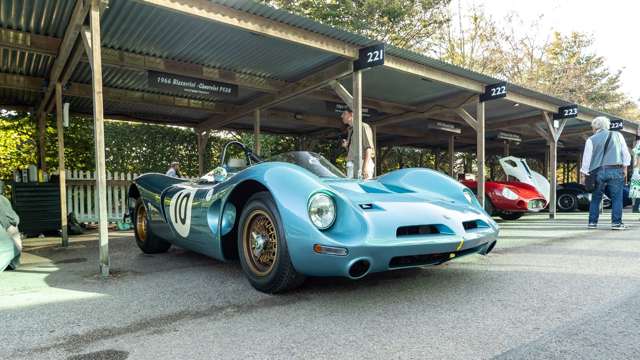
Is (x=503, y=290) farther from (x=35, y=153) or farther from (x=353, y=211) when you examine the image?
(x=35, y=153)

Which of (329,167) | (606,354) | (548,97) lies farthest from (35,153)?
(548,97)

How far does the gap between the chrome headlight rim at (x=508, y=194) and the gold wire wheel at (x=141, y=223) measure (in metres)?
6.82

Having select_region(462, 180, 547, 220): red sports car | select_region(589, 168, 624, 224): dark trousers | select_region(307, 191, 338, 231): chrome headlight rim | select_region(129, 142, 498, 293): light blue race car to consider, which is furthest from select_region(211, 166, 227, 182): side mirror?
select_region(462, 180, 547, 220): red sports car

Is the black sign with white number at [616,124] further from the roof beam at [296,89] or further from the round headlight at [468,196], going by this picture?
the round headlight at [468,196]

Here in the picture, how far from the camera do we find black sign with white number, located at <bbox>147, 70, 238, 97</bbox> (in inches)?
260

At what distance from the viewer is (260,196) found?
2834 millimetres

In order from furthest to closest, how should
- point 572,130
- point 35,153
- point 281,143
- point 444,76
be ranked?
point 281,143
point 572,130
point 35,153
point 444,76

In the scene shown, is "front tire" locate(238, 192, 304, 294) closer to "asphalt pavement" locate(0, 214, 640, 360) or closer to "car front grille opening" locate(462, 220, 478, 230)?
"asphalt pavement" locate(0, 214, 640, 360)

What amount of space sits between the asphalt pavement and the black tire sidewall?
106 mm

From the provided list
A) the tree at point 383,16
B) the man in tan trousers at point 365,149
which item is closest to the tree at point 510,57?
the tree at point 383,16

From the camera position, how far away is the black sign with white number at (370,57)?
20.3 ft

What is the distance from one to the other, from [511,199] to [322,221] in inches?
269

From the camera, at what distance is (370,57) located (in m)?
6.28

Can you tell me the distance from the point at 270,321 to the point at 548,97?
389 inches
